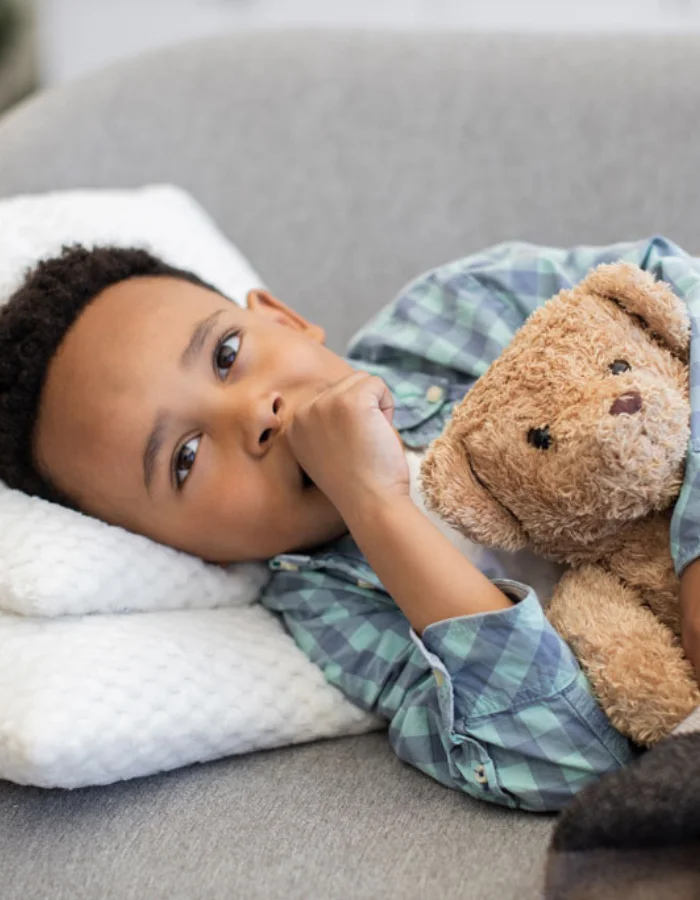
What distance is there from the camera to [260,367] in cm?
102

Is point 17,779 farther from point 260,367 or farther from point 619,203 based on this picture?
point 619,203

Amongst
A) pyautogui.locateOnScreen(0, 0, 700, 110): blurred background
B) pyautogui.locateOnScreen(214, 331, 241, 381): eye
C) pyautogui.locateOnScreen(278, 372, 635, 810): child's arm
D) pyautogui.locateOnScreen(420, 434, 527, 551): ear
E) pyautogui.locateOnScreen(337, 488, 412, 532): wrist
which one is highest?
pyautogui.locateOnScreen(0, 0, 700, 110): blurred background

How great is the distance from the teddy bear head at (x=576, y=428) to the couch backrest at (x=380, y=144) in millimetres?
569

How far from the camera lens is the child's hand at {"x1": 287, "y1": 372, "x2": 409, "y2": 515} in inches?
35.5

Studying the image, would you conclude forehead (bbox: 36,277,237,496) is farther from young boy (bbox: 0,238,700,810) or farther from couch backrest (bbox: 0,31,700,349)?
couch backrest (bbox: 0,31,700,349)

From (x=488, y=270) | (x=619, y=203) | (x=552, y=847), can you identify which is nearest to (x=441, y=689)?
(x=552, y=847)

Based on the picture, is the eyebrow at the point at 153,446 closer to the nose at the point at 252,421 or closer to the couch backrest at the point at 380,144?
the nose at the point at 252,421

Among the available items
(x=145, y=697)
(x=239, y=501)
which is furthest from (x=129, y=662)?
(x=239, y=501)

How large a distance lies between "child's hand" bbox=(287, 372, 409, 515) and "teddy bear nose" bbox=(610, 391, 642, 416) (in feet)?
0.86

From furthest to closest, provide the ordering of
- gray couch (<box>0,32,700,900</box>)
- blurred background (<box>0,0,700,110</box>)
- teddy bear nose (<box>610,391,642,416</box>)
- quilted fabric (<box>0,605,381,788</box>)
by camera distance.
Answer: blurred background (<box>0,0,700,110</box>) < gray couch (<box>0,32,700,900</box>) < quilted fabric (<box>0,605,381,788</box>) < teddy bear nose (<box>610,391,642,416</box>)

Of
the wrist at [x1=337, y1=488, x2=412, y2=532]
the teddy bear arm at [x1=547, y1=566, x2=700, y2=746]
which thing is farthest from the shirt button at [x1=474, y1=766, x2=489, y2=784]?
the wrist at [x1=337, y1=488, x2=412, y2=532]

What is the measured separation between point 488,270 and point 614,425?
0.47 meters

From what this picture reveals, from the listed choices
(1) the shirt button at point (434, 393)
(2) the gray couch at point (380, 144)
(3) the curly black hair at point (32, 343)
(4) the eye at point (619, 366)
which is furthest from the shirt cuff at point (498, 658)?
(2) the gray couch at point (380, 144)

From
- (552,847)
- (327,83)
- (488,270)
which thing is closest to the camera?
(552,847)
